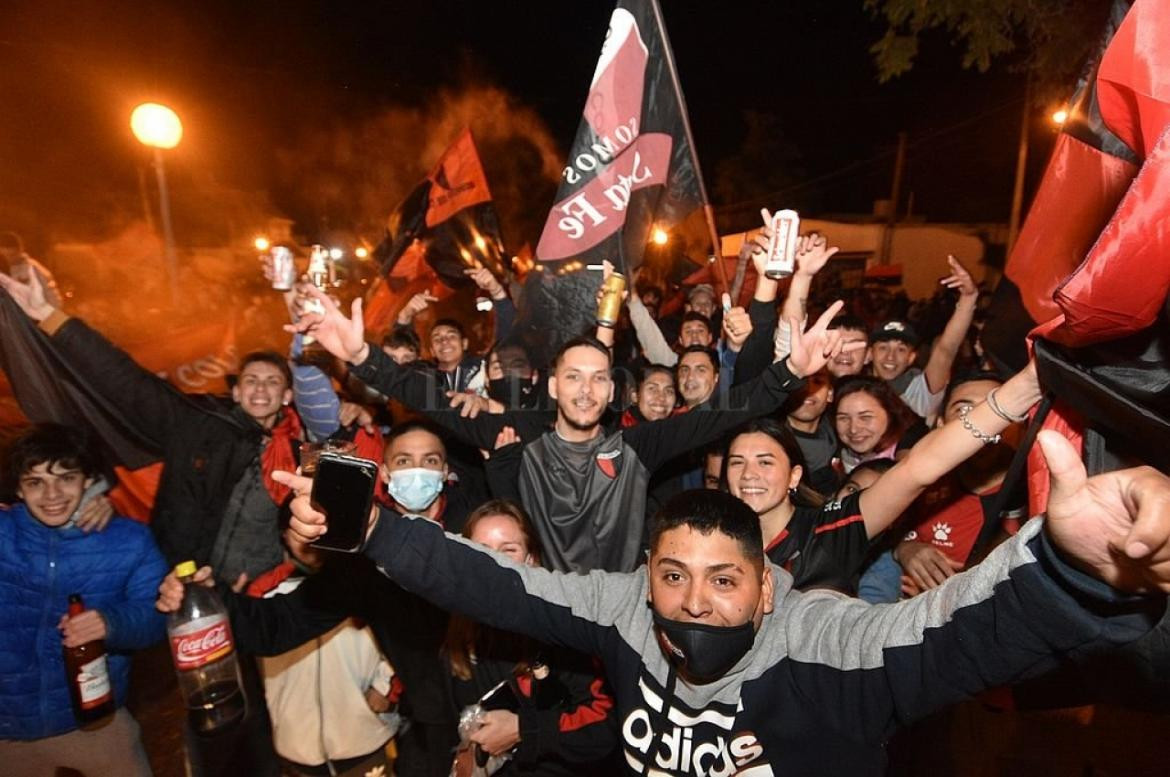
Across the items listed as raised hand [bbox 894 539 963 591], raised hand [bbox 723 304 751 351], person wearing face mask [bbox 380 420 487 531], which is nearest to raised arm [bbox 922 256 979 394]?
raised hand [bbox 723 304 751 351]

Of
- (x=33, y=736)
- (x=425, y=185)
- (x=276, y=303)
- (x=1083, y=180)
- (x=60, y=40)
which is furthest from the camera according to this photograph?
(x=60, y=40)

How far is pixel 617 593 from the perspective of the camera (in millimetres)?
2230

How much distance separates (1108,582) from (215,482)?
402 centimetres

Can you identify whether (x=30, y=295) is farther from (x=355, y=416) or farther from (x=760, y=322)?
(x=760, y=322)

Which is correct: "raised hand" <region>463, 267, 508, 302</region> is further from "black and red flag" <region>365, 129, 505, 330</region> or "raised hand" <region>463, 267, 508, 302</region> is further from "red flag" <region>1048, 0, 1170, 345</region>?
"red flag" <region>1048, 0, 1170, 345</region>

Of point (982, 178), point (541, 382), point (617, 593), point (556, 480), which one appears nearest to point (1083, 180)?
point (617, 593)

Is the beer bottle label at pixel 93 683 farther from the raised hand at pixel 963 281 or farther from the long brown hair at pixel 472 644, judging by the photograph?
the raised hand at pixel 963 281

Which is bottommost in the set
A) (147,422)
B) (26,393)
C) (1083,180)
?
(147,422)

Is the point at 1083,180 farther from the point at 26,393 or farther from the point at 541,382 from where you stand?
the point at 26,393

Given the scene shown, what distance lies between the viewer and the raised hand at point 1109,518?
112cm

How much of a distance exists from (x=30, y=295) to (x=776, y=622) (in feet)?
12.7

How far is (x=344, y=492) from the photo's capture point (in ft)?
6.15

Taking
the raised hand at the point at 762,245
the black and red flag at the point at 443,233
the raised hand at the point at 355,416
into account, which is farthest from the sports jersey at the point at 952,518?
the black and red flag at the point at 443,233

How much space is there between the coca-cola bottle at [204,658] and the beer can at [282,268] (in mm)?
1597
